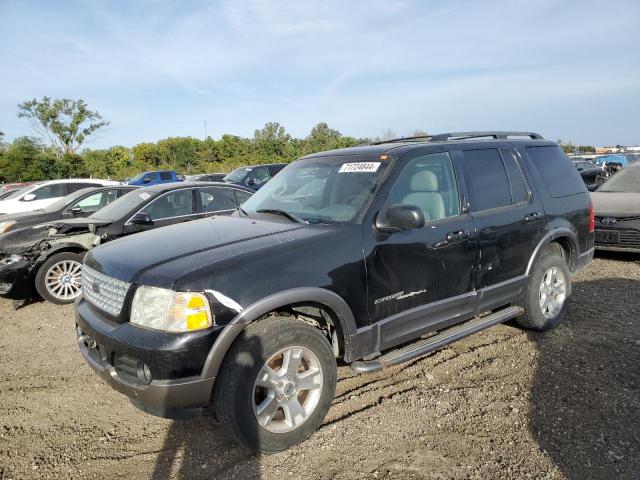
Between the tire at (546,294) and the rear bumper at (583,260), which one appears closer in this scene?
the tire at (546,294)

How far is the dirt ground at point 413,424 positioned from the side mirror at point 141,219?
7.27 ft

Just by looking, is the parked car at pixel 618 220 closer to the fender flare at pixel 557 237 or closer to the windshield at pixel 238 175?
the fender flare at pixel 557 237

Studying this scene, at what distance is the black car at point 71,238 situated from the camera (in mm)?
6047

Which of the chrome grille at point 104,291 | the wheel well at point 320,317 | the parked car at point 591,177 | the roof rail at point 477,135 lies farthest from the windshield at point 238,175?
the wheel well at point 320,317

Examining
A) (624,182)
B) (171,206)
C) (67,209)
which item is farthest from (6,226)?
(624,182)

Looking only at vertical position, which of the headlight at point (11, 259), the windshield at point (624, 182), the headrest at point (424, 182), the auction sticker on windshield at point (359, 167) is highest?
the auction sticker on windshield at point (359, 167)

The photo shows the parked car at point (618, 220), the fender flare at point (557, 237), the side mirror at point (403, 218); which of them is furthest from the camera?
the parked car at point (618, 220)

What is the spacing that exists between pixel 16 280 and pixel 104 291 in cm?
390

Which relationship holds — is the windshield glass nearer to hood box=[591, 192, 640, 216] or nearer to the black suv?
the black suv

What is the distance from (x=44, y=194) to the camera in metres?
12.3

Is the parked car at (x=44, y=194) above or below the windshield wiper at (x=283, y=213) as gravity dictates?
above

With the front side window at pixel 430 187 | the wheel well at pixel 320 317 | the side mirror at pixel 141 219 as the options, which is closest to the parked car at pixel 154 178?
the side mirror at pixel 141 219

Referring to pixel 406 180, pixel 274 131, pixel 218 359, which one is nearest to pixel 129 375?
pixel 218 359

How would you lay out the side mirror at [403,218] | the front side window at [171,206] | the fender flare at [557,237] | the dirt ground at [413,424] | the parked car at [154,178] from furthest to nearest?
the parked car at [154,178] < the front side window at [171,206] < the fender flare at [557,237] < the side mirror at [403,218] < the dirt ground at [413,424]
